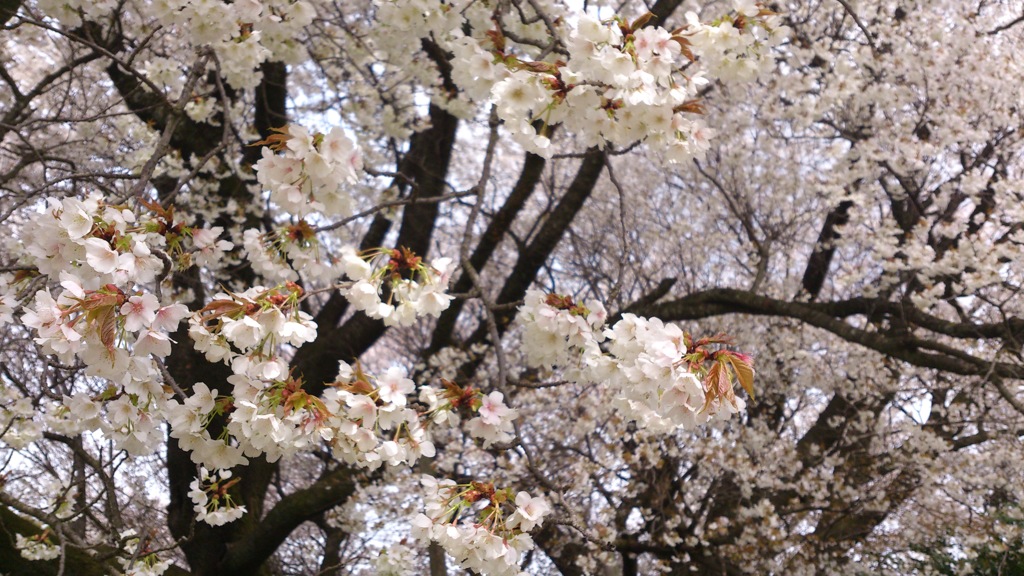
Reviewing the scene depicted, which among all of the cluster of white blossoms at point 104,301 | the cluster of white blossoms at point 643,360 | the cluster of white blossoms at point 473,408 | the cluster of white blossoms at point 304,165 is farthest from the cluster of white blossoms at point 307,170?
the cluster of white blossoms at point 643,360

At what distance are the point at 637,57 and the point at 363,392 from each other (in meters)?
0.96

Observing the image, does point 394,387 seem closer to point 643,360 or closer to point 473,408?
point 473,408

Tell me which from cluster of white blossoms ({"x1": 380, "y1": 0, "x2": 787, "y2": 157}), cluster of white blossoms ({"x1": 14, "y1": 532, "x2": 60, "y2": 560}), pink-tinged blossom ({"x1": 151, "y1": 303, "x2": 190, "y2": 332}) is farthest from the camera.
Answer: cluster of white blossoms ({"x1": 14, "y1": 532, "x2": 60, "y2": 560})

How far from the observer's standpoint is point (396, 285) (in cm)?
176

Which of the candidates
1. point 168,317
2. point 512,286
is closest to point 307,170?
point 168,317

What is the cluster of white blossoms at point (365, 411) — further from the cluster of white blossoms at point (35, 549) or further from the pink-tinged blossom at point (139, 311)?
the cluster of white blossoms at point (35, 549)

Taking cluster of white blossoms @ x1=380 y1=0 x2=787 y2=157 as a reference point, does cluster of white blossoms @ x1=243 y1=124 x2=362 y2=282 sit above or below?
below

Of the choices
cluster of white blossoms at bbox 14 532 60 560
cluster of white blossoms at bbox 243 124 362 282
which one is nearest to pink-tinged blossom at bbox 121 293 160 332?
cluster of white blossoms at bbox 243 124 362 282

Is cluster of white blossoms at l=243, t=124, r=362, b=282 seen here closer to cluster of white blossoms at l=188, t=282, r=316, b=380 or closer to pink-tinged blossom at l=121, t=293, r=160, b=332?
cluster of white blossoms at l=188, t=282, r=316, b=380

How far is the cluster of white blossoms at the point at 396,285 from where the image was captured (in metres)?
1.70

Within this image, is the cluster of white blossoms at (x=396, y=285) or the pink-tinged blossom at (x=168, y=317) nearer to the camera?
the pink-tinged blossom at (x=168, y=317)

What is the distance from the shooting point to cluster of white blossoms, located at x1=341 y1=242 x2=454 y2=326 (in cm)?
170

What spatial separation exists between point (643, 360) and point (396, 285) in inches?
21.6

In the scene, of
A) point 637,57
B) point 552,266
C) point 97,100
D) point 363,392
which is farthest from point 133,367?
point 552,266
